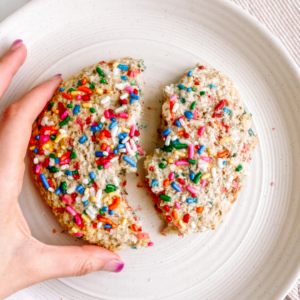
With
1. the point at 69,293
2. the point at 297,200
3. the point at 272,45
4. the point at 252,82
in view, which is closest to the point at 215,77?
the point at 252,82

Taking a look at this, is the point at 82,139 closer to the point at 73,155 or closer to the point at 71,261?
the point at 73,155

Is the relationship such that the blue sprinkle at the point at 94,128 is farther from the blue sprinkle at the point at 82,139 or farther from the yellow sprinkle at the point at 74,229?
the yellow sprinkle at the point at 74,229

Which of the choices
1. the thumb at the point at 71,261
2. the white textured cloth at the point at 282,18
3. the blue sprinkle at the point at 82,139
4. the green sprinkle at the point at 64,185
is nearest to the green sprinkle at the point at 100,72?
the blue sprinkle at the point at 82,139

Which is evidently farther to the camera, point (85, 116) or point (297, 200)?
point (297, 200)

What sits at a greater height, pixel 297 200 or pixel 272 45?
pixel 272 45

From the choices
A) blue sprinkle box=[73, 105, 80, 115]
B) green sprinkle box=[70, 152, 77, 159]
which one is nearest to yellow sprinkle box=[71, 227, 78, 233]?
green sprinkle box=[70, 152, 77, 159]

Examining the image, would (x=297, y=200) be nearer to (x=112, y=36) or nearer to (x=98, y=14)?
(x=112, y=36)

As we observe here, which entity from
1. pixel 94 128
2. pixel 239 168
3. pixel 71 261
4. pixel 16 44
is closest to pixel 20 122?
pixel 94 128
